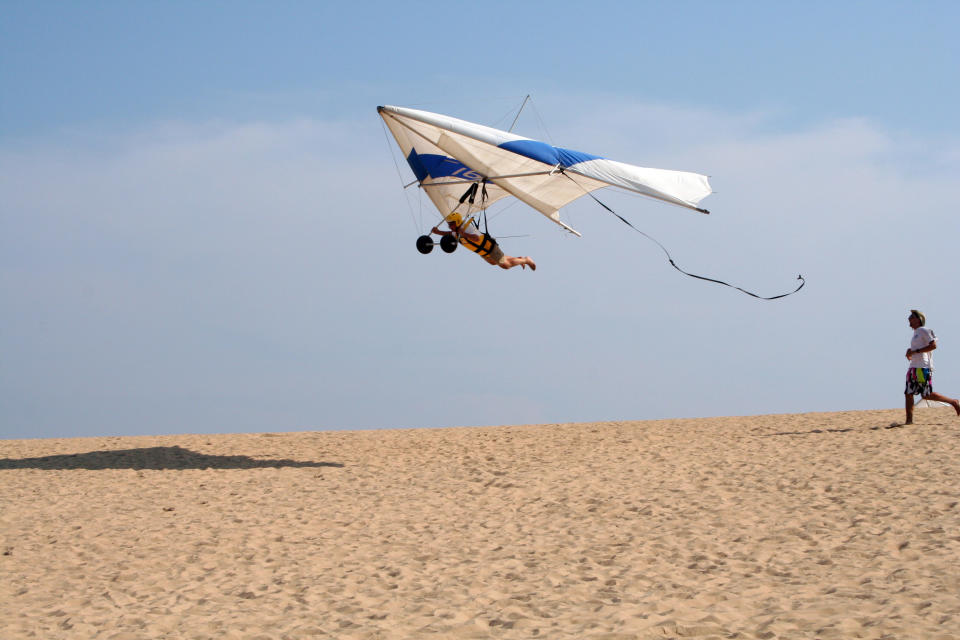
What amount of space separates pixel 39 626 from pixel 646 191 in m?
9.91

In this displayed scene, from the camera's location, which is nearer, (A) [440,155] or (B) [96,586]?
(B) [96,586]

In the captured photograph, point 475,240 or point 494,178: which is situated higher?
point 494,178

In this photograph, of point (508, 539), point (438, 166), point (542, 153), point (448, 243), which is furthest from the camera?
point (438, 166)

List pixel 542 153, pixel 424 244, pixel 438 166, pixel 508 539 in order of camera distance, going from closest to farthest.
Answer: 1. pixel 508 539
2. pixel 542 153
3. pixel 424 244
4. pixel 438 166

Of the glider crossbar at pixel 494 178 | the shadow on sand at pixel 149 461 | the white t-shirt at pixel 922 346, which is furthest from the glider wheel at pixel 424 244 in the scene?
the white t-shirt at pixel 922 346

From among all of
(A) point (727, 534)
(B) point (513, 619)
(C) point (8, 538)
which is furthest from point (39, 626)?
(A) point (727, 534)

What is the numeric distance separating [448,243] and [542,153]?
8.05 ft

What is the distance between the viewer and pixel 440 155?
1484 centimetres

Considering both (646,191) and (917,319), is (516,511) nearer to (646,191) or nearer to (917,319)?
(646,191)

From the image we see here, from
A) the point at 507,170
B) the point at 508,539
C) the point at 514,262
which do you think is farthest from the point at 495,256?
the point at 508,539

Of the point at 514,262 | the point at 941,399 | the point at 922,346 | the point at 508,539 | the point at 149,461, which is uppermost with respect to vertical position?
the point at 514,262

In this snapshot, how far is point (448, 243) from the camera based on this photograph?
14.7 metres

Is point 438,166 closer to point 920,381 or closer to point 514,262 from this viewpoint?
point 514,262

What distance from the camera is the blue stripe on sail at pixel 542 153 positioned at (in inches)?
525
